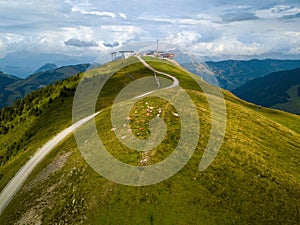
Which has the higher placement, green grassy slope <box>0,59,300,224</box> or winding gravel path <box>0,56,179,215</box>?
green grassy slope <box>0,59,300,224</box>

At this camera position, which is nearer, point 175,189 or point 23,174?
point 175,189

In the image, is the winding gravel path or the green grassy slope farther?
the winding gravel path

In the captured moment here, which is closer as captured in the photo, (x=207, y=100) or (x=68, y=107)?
(x=207, y=100)

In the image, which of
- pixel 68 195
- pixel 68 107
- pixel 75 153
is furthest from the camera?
pixel 68 107

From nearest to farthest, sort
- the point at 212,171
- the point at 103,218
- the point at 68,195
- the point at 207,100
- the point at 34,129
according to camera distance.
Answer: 1. the point at 103,218
2. the point at 68,195
3. the point at 212,171
4. the point at 207,100
5. the point at 34,129

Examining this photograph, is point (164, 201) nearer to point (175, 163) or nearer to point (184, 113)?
point (175, 163)

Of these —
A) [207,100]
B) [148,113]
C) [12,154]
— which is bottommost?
[12,154]

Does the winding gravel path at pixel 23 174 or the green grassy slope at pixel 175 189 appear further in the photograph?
the winding gravel path at pixel 23 174

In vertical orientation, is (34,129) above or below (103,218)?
below

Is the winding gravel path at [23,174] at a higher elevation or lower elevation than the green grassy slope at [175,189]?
lower

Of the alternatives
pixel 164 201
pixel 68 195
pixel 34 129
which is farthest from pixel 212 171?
pixel 34 129

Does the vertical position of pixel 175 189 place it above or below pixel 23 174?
above
